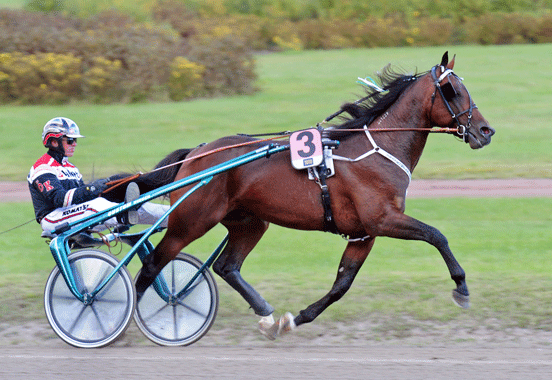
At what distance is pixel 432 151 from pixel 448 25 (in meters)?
13.6

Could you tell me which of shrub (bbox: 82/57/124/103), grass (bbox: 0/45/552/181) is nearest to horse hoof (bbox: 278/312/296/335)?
grass (bbox: 0/45/552/181)

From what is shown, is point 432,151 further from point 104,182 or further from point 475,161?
point 104,182

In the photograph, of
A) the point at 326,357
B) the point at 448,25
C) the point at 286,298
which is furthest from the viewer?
the point at 448,25

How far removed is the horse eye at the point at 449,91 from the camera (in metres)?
4.68

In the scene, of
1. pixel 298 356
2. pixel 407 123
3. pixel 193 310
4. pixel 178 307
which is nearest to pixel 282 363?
pixel 298 356

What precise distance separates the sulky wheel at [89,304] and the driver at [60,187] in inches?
10.9

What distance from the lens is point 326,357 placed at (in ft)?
14.5

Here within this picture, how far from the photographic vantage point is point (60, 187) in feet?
15.5

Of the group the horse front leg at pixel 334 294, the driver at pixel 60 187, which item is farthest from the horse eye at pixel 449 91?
the driver at pixel 60 187

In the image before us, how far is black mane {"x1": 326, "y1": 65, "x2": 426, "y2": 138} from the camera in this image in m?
4.89

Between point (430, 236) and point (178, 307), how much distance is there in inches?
69.1

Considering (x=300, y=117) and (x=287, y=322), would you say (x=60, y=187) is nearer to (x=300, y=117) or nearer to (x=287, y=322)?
(x=287, y=322)

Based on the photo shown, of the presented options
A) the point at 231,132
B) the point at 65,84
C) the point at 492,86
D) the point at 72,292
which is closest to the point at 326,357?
the point at 72,292

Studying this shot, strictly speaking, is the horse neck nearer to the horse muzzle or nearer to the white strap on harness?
the white strap on harness
